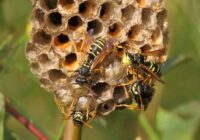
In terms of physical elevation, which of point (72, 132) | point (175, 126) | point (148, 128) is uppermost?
point (175, 126)

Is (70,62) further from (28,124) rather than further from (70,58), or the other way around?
(28,124)

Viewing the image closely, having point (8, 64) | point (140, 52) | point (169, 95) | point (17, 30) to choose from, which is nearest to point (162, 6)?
point (140, 52)

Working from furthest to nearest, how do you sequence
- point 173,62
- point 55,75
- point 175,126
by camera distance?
1. point 175,126
2. point 173,62
3. point 55,75

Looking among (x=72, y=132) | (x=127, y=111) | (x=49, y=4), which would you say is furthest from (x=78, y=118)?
(x=127, y=111)

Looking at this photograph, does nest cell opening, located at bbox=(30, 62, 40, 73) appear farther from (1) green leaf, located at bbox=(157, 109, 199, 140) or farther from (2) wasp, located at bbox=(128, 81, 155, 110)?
(1) green leaf, located at bbox=(157, 109, 199, 140)

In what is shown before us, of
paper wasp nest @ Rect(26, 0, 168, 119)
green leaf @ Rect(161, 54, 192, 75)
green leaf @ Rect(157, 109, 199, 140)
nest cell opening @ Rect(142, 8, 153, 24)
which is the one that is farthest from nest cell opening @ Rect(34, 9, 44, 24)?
green leaf @ Rect(157, 109, 199, 140)

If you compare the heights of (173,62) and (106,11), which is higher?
(173,62)
